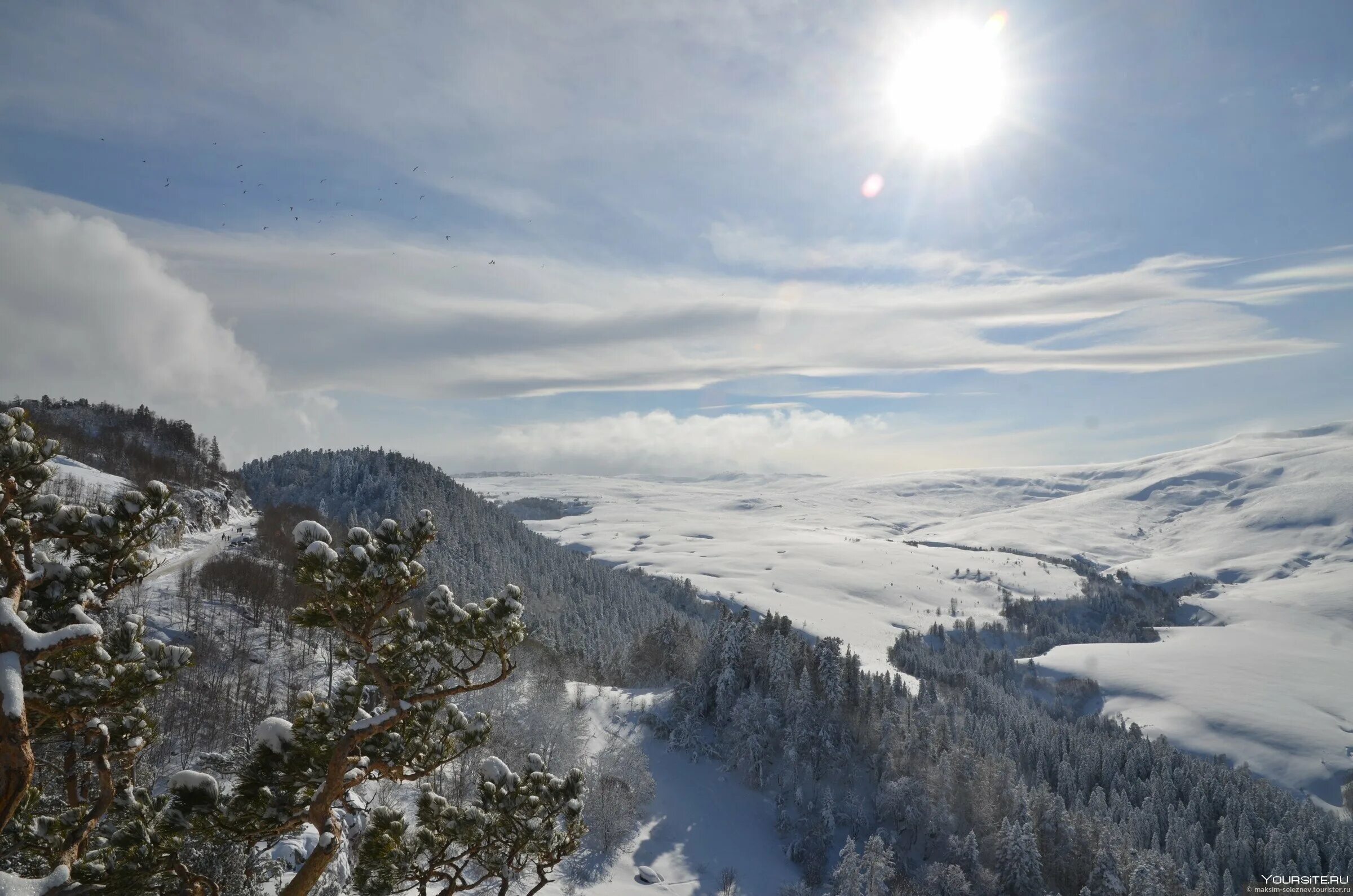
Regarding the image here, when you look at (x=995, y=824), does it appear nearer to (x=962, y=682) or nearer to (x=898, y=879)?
(x=898, y=879)

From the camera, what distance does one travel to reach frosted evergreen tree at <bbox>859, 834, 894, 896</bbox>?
59.8m

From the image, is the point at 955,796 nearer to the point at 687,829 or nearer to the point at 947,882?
the point at 947,882

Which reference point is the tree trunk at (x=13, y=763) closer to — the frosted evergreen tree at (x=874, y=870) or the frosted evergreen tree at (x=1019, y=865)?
the frosted evergreen tree at (x=874, y=870)

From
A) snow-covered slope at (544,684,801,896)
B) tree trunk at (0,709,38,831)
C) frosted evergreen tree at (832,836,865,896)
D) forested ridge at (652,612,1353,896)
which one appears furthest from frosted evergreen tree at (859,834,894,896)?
tree trunk at (0,709,38,831)

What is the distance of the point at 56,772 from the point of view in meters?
11.7

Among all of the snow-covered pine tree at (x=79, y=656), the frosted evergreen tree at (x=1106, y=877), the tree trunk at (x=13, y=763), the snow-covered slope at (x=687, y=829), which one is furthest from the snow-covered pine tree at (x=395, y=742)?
the frosted evergreen tree at (x=1106, y=877)

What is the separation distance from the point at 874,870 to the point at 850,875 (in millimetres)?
2413

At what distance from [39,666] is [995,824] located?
94.7m

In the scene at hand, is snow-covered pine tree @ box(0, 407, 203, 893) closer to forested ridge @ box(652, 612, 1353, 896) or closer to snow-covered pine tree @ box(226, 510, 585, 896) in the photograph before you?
snow-covered pine tree @ box(226, 510, 585, 896)

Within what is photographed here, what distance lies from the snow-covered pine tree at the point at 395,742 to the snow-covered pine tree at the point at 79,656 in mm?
1353

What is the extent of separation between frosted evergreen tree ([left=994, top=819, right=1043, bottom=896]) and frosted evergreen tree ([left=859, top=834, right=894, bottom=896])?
1819cm

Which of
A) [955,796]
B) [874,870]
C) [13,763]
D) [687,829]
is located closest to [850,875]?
[874,870]

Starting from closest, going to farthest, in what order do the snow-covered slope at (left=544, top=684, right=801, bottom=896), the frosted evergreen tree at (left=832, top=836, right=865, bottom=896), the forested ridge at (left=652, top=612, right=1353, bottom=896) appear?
A: the frosted evergreen tree at (left=832, top=836, right=865, bottom=896) → the snow-covered slope at (left=544, top=684, right=801, bottom=896) → the forested ridge at (left=652, top=612, right=1353, bottom=896)

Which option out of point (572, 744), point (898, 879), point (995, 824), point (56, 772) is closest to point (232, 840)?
point (56, 772)
